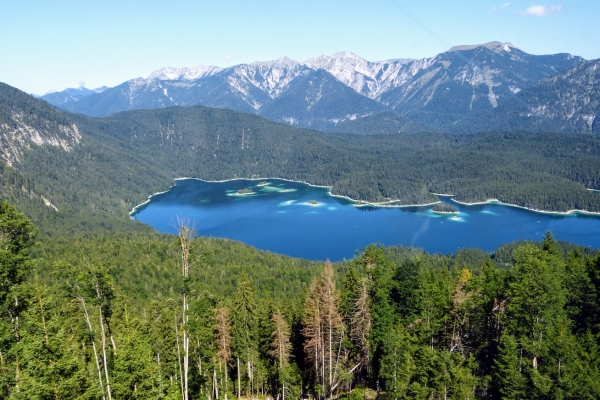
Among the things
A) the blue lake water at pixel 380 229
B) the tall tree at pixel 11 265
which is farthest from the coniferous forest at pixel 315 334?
the blue lake water at pixel 380 229

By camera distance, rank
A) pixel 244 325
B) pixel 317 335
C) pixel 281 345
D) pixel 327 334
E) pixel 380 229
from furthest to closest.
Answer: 1. pixel 380 229
2. pixel 244 325
3. pixel 281 345
4. pixel 327 334
5. pixel 317 335

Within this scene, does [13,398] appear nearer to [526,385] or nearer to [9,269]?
[9,269]

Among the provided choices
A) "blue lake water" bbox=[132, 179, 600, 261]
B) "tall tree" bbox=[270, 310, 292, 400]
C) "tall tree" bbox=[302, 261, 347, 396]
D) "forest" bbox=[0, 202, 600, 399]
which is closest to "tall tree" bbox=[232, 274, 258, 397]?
"forest" bbox=[0, 202, 600, 399]

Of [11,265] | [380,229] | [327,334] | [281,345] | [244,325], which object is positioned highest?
[11,265]

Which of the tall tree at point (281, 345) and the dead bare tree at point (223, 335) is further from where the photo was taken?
the dead bare tree at point (223, 335)

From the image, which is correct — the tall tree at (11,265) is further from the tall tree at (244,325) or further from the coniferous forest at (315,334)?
the tall tree at (244,325)

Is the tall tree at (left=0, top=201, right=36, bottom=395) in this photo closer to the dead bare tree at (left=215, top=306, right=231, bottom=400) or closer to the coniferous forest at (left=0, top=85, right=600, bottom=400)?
the coniferous forest at (left=0, top=85, right=600, bottom=400)

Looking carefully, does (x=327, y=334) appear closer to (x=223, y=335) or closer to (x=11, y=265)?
(x=223, y=335)

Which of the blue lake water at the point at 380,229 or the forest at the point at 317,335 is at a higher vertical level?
the forest at the point at 317,335

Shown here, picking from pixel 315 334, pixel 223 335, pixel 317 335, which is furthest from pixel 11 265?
pixel 317 335

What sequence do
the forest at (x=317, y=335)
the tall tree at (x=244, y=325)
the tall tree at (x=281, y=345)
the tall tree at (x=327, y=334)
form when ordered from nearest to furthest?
the forest at (x=317, y=335) < the tall tree at (x=327, y=334) < the tall tree at (x=281, y=345) < the tall tree at (x=244, y=325)
